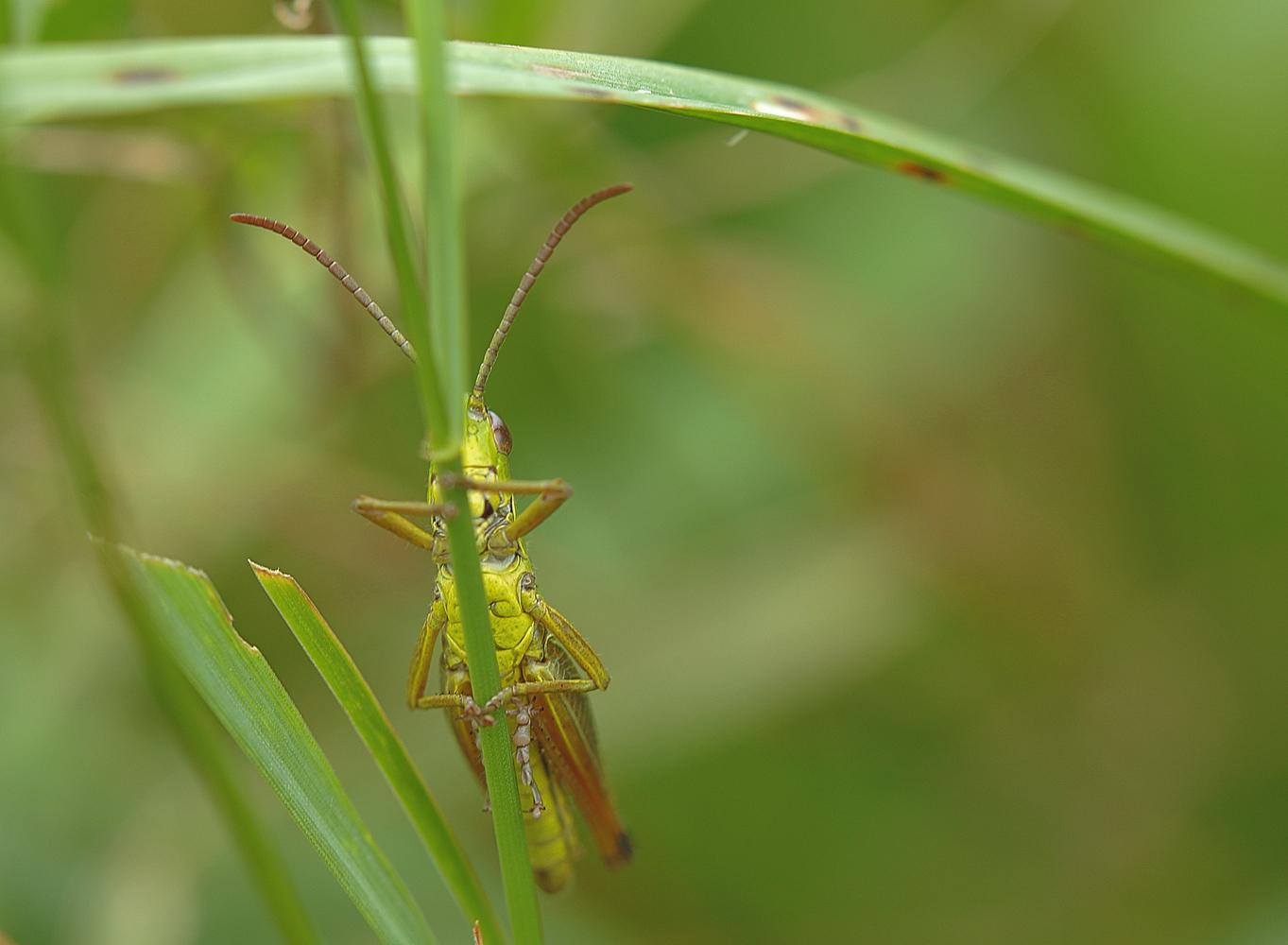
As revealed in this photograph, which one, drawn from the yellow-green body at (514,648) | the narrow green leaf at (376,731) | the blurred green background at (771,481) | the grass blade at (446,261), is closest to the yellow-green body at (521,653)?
the yellow-green body at (514,648)

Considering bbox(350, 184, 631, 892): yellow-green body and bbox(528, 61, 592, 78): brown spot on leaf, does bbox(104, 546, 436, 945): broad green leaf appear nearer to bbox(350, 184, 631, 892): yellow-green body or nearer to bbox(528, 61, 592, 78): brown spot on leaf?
bbox(350, 184, 631, 892): yellow-green body

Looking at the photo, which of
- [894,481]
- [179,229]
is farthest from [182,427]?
[894,481]

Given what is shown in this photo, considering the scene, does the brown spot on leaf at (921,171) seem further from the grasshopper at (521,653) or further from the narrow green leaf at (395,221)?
the narrow green leaf at (395,221)

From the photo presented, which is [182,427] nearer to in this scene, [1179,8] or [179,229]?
[179,229]

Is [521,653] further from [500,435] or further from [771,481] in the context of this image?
[771,481]

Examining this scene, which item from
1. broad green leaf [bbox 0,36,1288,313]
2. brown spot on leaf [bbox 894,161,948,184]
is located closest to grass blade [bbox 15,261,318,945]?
broad green leaf [bbox 0,36,1288,313]

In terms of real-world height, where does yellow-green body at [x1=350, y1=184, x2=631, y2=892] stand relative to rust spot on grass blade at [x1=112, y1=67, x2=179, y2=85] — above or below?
below

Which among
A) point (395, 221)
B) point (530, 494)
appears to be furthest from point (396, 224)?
point (530, 494)
